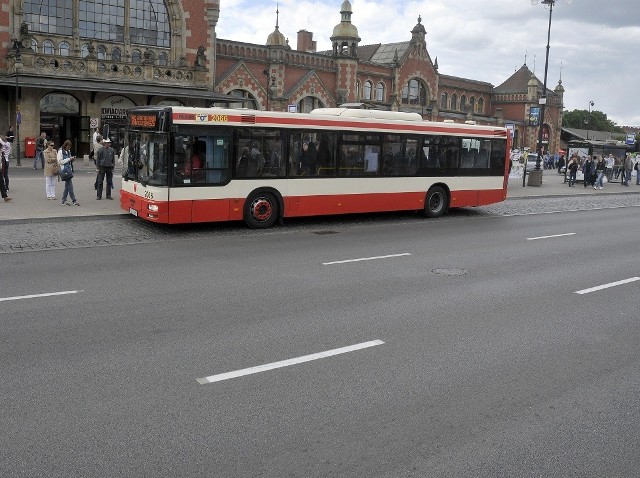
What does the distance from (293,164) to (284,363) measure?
1074 centimetres

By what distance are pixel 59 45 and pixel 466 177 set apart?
27588 millimetres

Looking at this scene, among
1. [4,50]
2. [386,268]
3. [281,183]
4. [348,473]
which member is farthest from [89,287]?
[4,50]

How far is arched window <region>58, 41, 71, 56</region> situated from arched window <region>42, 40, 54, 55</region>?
472 mm

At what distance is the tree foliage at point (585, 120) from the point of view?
138000 millimetres

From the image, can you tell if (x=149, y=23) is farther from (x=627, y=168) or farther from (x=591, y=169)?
(x=627, y=168)

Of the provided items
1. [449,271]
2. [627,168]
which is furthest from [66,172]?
[627,168]

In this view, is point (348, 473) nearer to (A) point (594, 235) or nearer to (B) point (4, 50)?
(A) point (594, 235)

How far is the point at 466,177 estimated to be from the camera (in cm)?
2080

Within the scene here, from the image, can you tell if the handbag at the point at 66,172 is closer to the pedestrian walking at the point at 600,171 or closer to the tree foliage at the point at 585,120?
the pedestrian walking at the point at 600,171

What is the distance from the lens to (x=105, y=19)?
40.5 meters

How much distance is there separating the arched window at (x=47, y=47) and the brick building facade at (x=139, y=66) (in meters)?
0.06

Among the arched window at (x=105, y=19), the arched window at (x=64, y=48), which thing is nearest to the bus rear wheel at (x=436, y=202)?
the arched window at (x=64, y=48)

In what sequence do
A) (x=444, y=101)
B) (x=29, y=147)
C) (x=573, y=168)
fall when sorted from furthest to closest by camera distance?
1. (x=444, y=101)
2. (x=573, y=168)
3. (x=29, y=147)

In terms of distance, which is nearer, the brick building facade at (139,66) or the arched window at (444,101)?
the brick building facade at (139,66)
